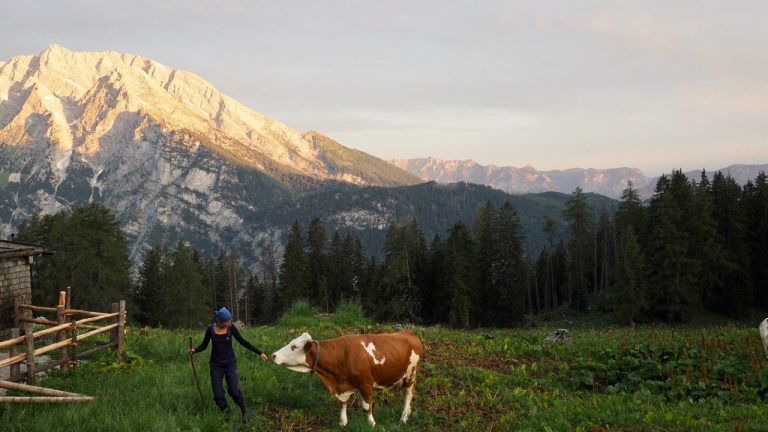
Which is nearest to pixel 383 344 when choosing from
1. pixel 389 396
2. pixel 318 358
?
pixel 318 358

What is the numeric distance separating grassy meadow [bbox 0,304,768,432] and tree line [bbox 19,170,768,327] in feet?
122

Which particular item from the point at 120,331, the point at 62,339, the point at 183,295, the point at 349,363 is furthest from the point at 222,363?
the point at 183,295

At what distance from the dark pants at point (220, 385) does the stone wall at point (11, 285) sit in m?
18.1

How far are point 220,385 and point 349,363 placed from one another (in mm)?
2674

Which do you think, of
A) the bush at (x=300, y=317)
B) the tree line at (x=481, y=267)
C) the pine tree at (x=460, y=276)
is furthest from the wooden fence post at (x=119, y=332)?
the pine tree at (x=460, y=276)

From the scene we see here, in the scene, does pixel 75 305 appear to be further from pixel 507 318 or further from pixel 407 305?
pixel 507 318

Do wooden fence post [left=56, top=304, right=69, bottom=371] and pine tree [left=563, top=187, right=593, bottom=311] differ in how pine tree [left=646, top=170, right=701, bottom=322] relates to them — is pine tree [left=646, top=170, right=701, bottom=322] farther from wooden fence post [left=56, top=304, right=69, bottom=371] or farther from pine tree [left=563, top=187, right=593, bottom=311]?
wooden fence post [left=56, top=304, right=69, bottom=371]

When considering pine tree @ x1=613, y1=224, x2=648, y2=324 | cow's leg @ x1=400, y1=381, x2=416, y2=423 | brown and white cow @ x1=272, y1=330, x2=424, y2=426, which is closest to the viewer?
brown and white cow @ x1=272, y1=330, x2=424, y2=426

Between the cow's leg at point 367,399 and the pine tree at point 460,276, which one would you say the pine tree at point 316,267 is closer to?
the pine tree at point 460,276

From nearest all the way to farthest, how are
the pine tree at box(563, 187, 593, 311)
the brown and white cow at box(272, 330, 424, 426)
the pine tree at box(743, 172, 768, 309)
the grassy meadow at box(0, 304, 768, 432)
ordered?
1. the grassy meadow at box(0, 304, 768, 432)
2. the brown and white cow at box(272, 330, 424, 426)
3. the pine tree at box(743, 172, 768, 309)
4. the pine tree at box(563, 187, 593, 311)

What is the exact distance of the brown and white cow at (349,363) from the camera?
9.85m

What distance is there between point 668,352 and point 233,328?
1243 centimetres

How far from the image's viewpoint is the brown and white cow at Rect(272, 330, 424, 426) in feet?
32.3

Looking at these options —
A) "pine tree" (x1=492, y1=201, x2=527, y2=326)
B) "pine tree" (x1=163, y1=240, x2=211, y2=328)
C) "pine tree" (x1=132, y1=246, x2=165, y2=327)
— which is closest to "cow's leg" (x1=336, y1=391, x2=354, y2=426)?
"pine tree" (x1=163, y1=240, x2=211, y2=328)
